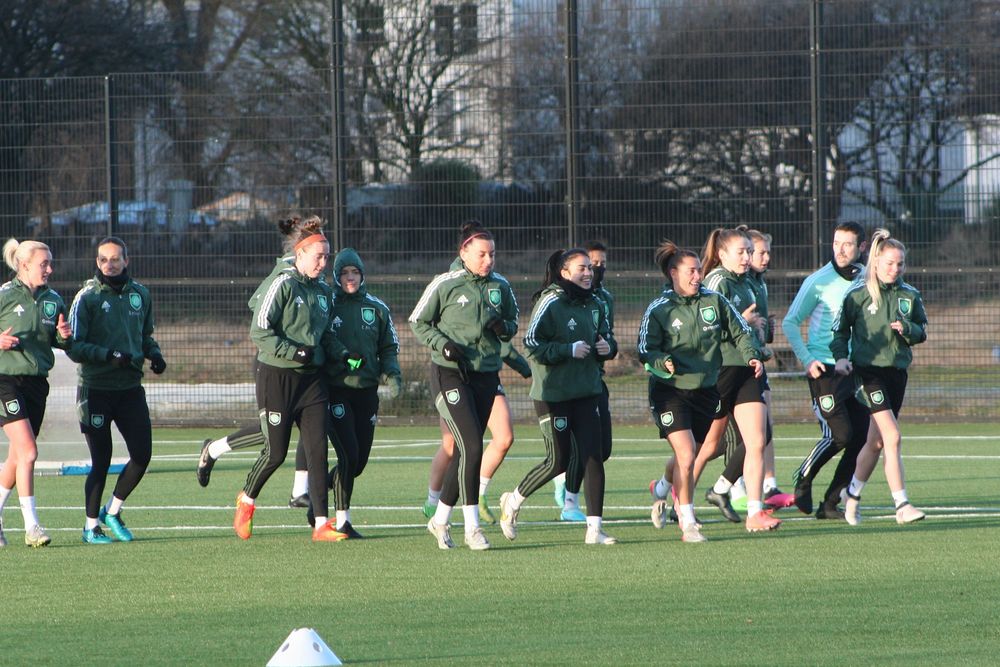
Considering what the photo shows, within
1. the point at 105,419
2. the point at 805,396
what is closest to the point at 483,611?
the point at 105,419

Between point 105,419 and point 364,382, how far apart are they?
170cm

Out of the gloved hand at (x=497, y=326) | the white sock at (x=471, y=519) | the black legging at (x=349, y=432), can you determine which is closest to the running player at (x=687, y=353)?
the gloved hand at (x=497, y=326)

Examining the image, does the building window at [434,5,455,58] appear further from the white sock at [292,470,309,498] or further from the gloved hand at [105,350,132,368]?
the gloved hand at [105,350,132,368]

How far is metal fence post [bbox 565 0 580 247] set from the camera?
17.0 m

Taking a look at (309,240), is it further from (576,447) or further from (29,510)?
(29,510)

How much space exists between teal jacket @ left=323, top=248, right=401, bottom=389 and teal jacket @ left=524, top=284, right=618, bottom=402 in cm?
131

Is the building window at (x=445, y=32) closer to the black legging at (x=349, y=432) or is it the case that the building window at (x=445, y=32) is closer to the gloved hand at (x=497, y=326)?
the black legging at (x=349, y=432)

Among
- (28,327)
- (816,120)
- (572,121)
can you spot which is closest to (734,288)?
(28,327)

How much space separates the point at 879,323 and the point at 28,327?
5.50m

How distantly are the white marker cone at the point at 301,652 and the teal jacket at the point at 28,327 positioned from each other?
4546mm

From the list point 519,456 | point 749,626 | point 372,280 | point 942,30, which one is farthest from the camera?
point 372,280

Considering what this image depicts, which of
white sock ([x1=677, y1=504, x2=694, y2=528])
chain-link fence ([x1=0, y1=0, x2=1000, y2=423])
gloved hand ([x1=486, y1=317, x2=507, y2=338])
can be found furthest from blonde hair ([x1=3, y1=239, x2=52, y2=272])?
chain-link fence ([x1=0, y1=0, x2=1000, y2=423])

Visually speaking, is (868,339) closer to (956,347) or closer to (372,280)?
(956,347)

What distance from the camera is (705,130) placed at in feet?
54.6
